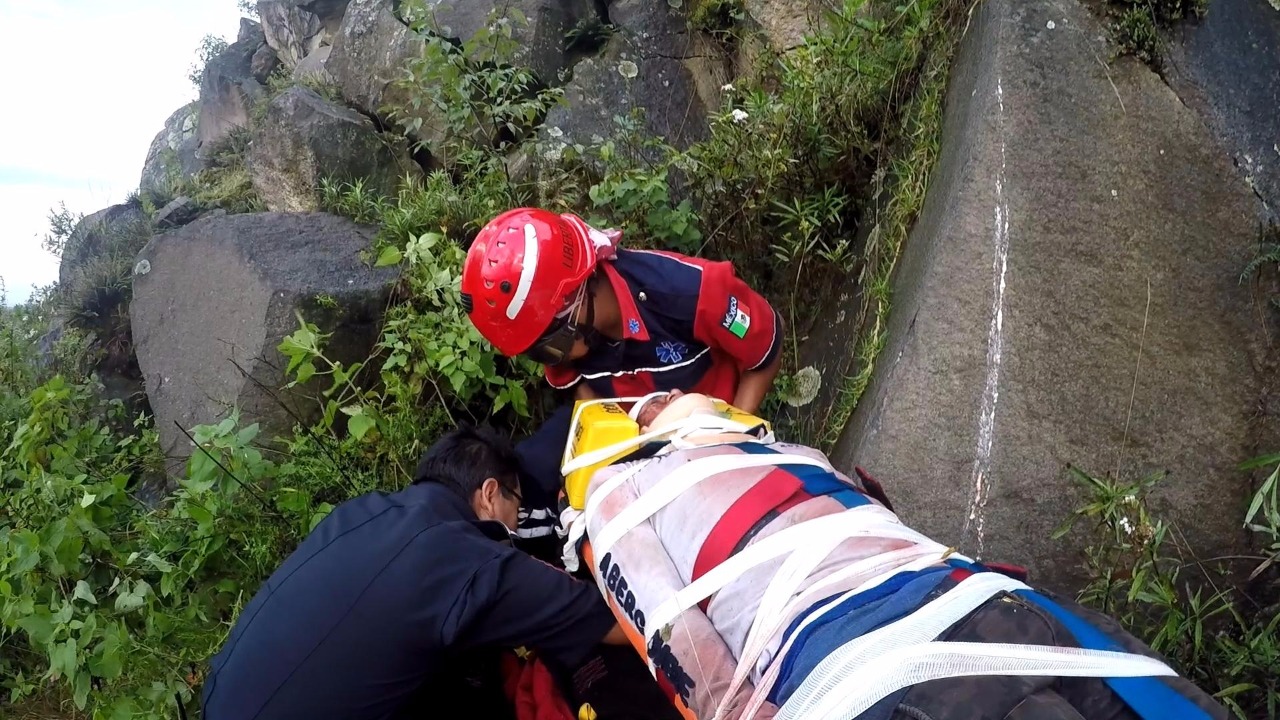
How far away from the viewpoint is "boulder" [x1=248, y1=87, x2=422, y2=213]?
514cm

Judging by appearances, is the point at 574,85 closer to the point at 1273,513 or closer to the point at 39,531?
the point at 39,531

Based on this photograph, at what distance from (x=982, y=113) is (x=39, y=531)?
421cm

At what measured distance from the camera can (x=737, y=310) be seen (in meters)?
3.10

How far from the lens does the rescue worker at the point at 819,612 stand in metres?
1.34

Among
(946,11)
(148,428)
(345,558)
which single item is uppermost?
(946,11)

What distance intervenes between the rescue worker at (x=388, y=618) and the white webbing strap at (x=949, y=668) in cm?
101

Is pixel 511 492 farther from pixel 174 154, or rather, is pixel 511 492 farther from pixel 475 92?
pixel 174 154

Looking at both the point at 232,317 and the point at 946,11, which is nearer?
the point at 946,11

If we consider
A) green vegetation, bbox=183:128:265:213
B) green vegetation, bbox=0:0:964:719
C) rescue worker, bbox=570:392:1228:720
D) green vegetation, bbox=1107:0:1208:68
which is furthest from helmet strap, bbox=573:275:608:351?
green vegetation, bbox=183:128:265:213

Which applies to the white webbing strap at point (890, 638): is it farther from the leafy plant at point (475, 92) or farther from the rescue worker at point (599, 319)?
the leafy plant at point (475, 92)

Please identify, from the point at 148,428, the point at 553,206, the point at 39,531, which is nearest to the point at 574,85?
the point at 553,206

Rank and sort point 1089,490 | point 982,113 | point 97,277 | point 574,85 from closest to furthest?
point 1089,490 → point 982,113 → point 574,85 → point 97,277

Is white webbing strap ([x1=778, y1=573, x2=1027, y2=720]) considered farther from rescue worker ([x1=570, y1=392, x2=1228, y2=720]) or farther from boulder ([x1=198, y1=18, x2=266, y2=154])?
boulder ([x1=198, y1=18, x2=266, y2=154])

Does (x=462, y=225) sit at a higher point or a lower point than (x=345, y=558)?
higher
